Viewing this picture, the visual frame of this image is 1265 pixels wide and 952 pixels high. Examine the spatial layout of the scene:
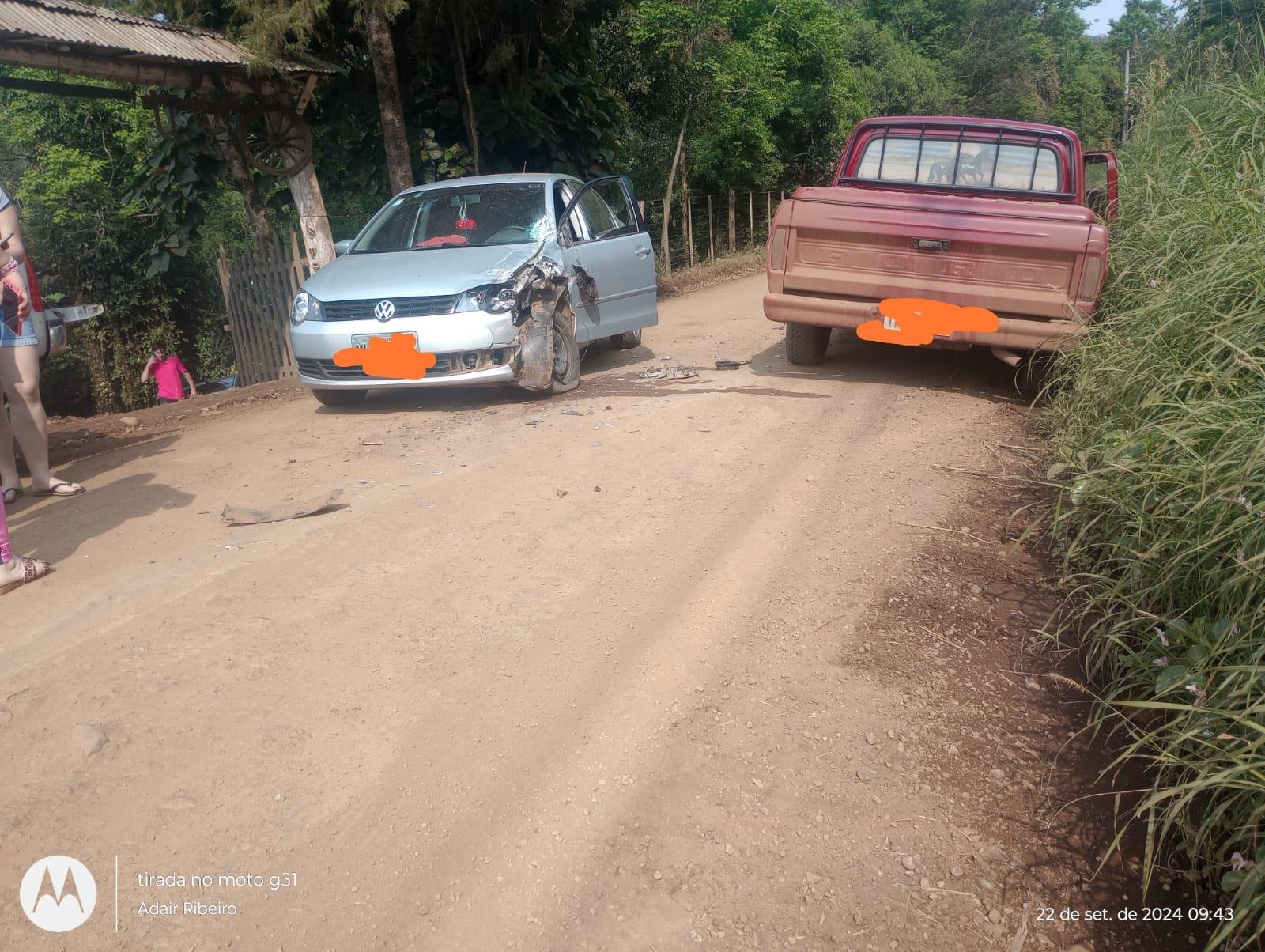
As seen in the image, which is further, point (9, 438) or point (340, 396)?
point (340, 396)

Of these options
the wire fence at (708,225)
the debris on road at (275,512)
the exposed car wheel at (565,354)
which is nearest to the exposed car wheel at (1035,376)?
the exposed car wheel at (565,354)

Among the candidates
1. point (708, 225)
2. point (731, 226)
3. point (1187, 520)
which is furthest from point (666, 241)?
point (1187, 520)

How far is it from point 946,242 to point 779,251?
1205 mm

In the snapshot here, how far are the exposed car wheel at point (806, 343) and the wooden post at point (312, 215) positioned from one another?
557cm

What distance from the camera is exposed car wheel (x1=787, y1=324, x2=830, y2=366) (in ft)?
26.9

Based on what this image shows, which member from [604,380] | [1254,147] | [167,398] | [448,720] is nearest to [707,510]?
[448,720]

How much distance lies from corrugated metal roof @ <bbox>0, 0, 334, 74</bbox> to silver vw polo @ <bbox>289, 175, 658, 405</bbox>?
2462 mm

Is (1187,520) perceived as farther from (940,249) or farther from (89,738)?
(940,249)

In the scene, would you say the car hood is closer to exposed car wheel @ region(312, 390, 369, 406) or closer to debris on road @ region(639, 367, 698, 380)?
exposed car wheel @ region(312, 390, 369, 406)

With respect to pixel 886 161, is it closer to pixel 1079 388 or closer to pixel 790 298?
pixel 790 298

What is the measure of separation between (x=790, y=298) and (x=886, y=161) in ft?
5.55

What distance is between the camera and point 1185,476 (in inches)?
141

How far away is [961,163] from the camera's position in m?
8.09

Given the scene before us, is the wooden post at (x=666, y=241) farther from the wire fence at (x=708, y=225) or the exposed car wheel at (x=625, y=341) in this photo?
the exposed car wheel at (x=625, y=341)
